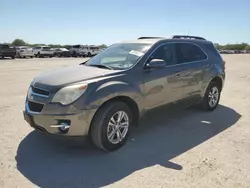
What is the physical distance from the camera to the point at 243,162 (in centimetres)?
397

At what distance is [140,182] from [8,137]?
8.75 ft

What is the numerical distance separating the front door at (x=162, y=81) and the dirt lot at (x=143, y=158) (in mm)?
306

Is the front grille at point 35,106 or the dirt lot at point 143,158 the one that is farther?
the front grille at point 35,106

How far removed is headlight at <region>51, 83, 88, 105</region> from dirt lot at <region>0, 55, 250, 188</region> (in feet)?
1.89

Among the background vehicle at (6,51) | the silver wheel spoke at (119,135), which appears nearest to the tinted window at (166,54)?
the silver wheel spoke at (119,135)

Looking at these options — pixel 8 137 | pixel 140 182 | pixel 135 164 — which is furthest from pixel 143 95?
pixel 8 137

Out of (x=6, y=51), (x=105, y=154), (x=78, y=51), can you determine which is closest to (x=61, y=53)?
(x=78, y=51)

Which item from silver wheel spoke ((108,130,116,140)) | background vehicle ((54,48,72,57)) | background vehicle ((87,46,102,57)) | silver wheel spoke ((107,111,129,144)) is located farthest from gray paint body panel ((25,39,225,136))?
background vehicle ((54,48,72,57))

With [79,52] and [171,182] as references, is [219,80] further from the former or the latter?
[79,52]

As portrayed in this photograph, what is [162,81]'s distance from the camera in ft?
16.3

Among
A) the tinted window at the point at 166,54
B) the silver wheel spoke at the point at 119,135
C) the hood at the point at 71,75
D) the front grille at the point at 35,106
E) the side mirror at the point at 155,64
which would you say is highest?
the tinted window at the point at 166,54

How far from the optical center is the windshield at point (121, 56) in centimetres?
479

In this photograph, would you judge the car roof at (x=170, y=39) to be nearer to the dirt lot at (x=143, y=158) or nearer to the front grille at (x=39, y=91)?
the dirt lot at (x=143, y=158)

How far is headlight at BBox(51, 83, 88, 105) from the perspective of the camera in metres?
3.84
